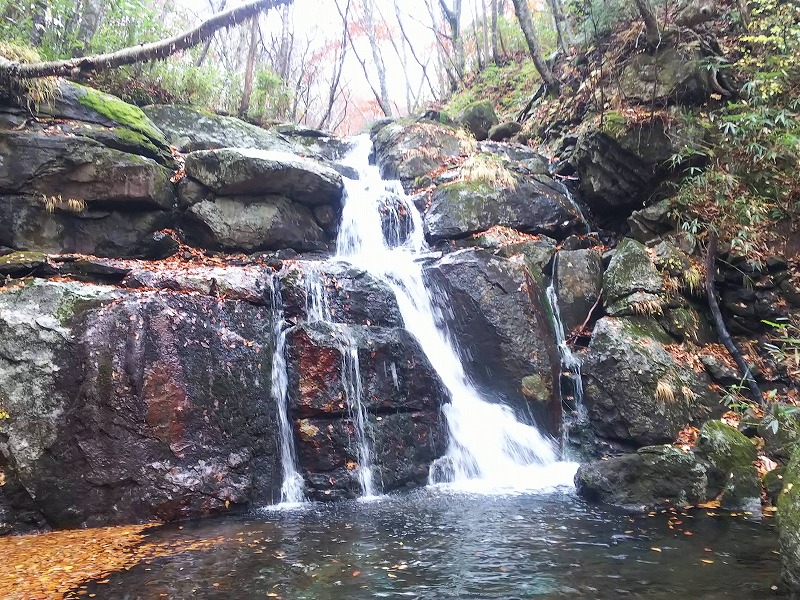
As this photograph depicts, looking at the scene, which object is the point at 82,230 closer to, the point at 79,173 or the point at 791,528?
the point at 79,173

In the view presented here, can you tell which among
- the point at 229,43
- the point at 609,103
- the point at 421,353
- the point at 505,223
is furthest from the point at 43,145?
the point at 229,43

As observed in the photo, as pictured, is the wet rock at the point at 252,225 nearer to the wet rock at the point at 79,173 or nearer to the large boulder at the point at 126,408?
the wet rock at the point at 79,173

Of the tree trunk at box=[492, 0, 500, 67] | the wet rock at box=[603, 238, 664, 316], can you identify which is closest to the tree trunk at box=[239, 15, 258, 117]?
the tree trunk at box=[492, 0, 500, 67]

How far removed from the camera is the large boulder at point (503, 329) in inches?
334

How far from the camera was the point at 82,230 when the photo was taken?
849 cm

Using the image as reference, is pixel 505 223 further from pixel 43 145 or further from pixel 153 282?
pixel 43 145

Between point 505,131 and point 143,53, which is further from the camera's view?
point 505,131

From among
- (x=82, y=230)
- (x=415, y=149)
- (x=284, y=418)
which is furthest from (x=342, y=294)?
(x=415, y=149)

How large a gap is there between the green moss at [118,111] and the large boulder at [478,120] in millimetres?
8814

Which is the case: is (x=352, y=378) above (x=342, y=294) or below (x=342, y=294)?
below

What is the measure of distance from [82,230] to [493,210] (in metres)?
7.70

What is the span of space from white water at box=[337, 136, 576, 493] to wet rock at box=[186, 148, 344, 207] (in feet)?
3.42

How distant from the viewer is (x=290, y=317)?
7.80 metres

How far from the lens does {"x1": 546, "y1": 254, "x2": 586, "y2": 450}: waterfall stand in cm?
840
